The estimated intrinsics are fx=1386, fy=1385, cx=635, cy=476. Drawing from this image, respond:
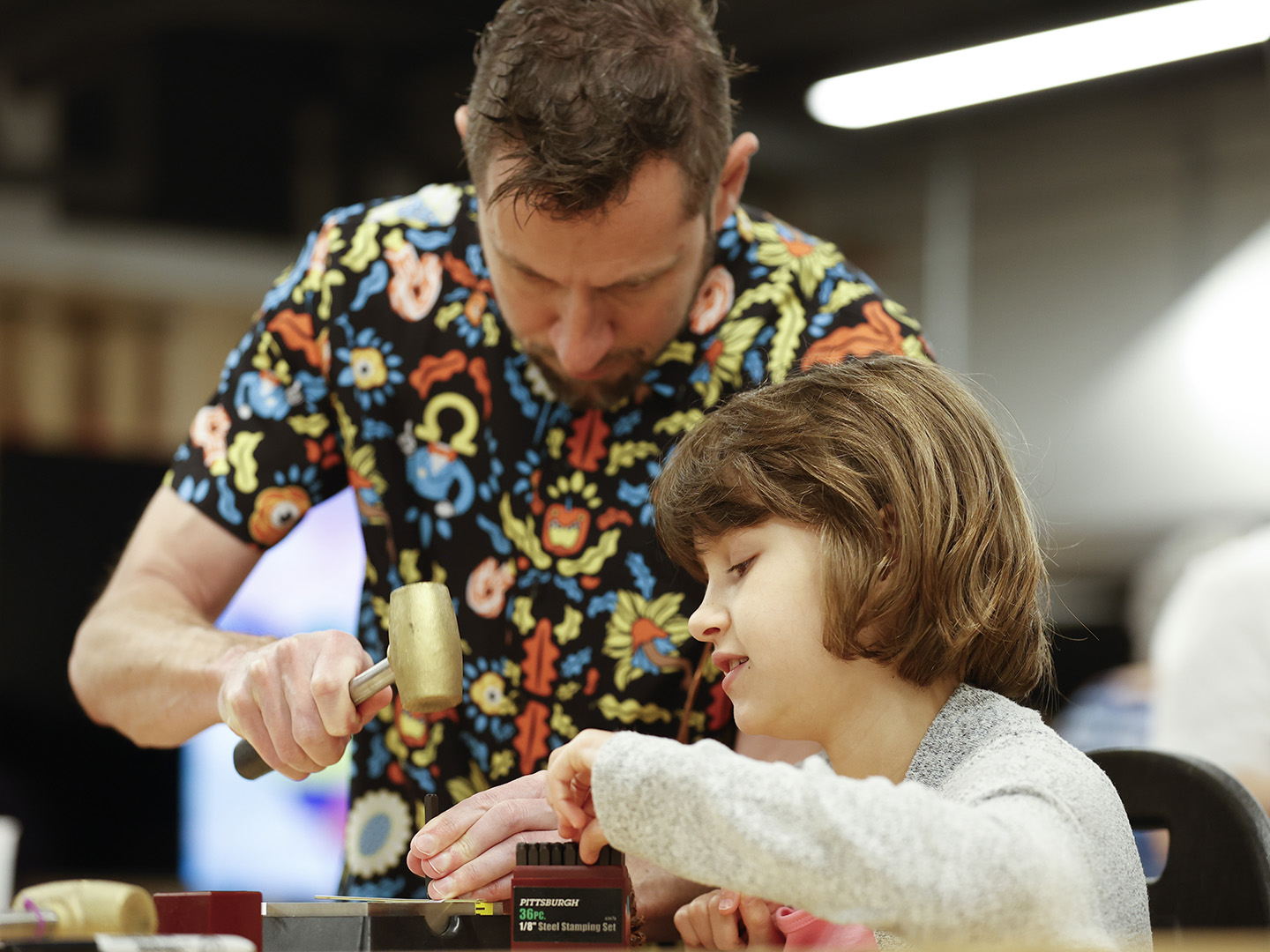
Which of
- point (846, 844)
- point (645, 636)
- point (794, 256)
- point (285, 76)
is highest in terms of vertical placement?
point (285, 76)

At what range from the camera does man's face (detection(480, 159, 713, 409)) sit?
1334 millimetres

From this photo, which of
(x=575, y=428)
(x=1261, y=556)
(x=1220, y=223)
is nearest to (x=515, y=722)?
(x=575, y=428)

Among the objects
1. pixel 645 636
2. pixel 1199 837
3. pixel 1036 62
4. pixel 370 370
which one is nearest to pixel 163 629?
pixel 370 370

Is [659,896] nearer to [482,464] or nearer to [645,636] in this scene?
[645,636]

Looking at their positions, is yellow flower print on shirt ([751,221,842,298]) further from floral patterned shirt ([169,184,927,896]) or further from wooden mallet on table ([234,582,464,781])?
wooden mallet on table ([234,582,464,781])

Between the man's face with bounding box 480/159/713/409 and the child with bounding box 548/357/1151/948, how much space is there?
209 mm

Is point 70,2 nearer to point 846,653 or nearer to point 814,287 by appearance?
point 814,287

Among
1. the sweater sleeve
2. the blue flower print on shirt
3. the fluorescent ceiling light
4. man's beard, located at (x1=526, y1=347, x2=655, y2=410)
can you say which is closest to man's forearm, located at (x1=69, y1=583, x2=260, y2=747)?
the blue flower print on shirt

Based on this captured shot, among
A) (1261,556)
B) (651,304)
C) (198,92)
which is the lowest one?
(1261,556)

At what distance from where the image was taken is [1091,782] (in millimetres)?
971

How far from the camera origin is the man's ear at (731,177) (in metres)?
1.48

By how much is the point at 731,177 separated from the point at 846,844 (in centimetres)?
87

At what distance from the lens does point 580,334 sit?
55.0 inches

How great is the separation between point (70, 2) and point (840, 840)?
13.5 feet
